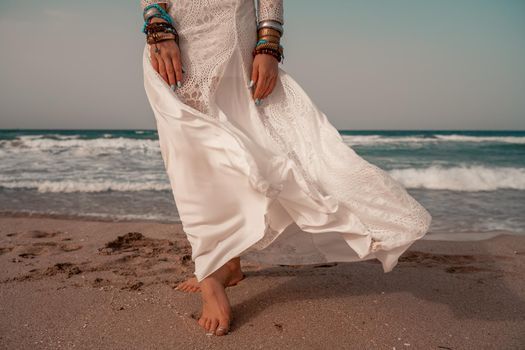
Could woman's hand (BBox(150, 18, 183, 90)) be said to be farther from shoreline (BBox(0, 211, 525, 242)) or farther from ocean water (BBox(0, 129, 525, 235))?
ocean water (BBox(0, 129, 525, 235))

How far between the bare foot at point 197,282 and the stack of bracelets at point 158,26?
133 cm

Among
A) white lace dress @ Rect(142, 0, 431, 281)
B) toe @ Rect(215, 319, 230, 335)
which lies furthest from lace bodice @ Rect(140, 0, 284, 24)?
toe @ Rect(215, 319, 230, 335)

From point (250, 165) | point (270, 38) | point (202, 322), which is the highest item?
point (270, 38)

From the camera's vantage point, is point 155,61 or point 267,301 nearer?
point 155,61

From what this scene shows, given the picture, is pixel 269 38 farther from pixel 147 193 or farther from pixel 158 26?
pixel 147 193

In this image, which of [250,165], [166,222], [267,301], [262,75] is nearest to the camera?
[250,165]

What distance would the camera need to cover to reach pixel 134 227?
4.04m

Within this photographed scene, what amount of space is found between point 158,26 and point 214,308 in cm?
138

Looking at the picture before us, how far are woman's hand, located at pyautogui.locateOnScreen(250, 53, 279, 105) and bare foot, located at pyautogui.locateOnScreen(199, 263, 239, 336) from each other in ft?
3.16

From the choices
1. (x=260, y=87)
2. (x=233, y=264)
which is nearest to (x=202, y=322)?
(x=233, y=264)

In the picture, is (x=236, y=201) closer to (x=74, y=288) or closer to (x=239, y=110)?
(x=239, y=110)

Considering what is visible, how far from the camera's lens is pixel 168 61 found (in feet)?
6.15

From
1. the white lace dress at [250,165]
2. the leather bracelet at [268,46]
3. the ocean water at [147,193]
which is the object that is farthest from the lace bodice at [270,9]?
the ocean water at [147,193]

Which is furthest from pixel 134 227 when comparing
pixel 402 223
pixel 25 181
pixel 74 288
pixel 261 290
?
pixel 25 181
